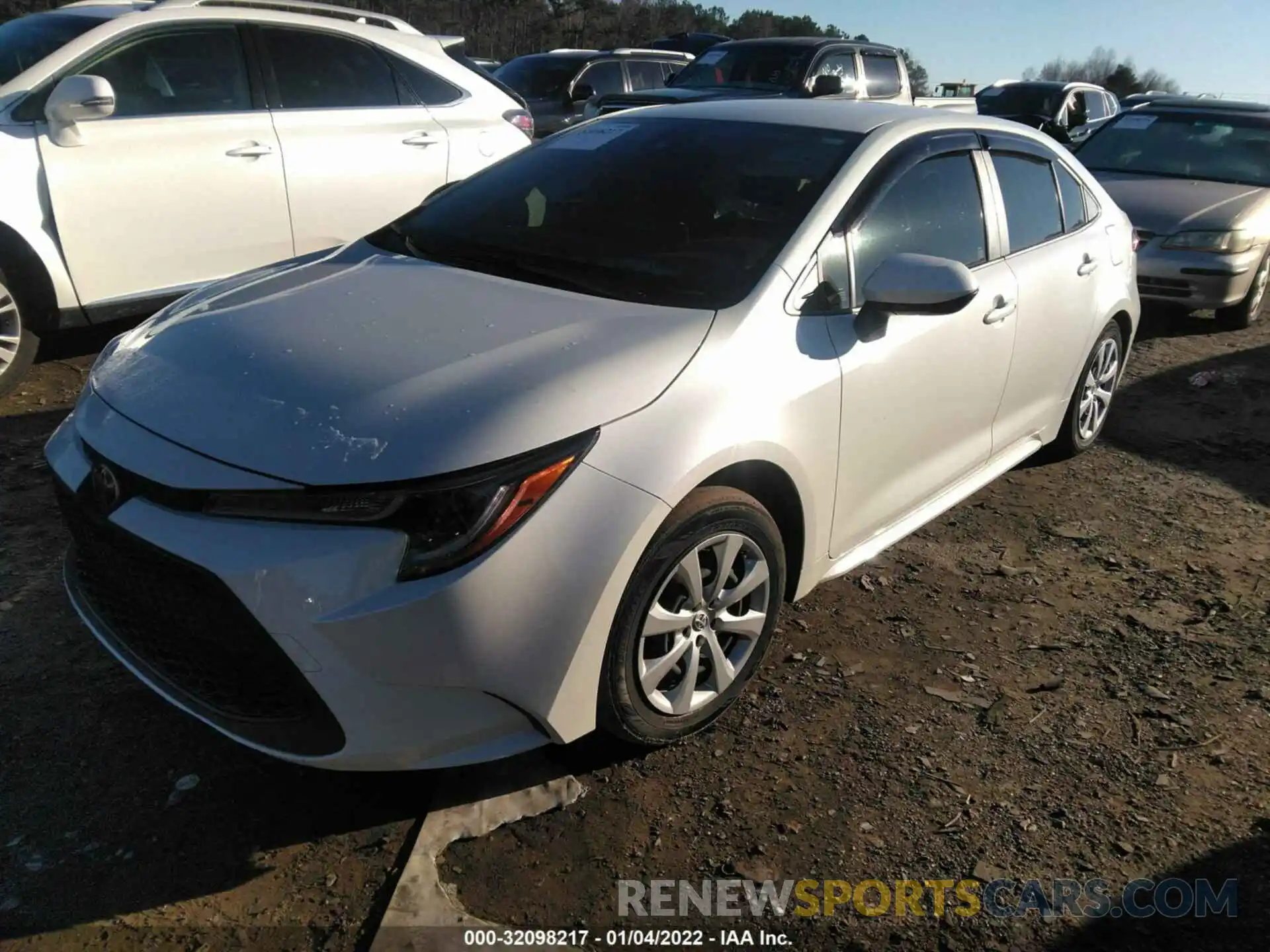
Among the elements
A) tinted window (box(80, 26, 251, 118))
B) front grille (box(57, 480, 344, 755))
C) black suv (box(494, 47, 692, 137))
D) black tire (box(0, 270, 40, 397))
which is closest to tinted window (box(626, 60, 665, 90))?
black suv (box(494, 47, 692, 137))

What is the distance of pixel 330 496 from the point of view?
208cm

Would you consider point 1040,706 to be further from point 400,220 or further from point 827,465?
point 400,220

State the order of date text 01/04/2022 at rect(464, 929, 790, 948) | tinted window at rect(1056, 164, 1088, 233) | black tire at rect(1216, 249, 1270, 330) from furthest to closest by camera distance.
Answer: black tire at rect(1216, 249, 1270, 330)
tinted window at rect(1056, 164, 1088, 233)
date text 01/04/2022 at rect(464, 929, 790, 948)

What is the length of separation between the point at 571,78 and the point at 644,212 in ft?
39.1

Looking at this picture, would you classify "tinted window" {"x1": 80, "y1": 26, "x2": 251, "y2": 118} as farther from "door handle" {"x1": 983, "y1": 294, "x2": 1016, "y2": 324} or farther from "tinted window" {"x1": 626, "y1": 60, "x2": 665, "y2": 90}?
"tinted window" {"x1": 626, "y1": 60, "x2": 665, "y2": 90}

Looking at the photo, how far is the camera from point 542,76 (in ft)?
46.3

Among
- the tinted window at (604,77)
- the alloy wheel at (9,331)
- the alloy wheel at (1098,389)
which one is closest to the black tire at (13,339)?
the alloy wheel at (9,331)

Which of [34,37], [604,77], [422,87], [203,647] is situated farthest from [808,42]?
[203,647]

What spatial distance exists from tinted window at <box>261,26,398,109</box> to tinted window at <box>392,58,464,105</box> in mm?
72

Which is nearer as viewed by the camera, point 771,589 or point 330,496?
point 330,496

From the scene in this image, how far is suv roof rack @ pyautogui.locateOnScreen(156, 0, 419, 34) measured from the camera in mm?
5203

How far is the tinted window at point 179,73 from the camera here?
4902 millimetres

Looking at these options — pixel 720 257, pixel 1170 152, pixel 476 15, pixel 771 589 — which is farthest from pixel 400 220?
pixel 476 15

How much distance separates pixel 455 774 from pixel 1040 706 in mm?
1743
